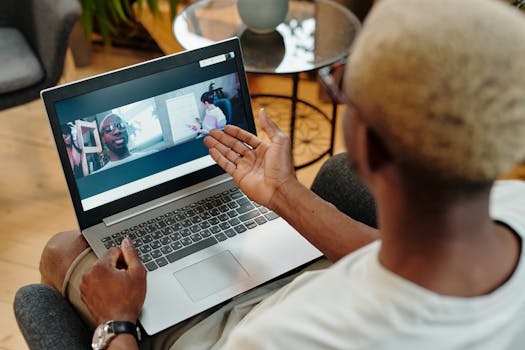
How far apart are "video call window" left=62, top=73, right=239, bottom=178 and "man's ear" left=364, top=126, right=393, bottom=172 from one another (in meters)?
0.66

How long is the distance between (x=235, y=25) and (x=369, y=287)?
1399 millimetres

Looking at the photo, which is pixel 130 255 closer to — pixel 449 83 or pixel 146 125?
pixel 146 125

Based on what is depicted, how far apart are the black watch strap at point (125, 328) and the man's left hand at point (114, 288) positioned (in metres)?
0.01


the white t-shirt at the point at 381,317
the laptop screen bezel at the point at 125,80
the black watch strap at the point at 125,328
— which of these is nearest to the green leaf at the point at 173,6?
the laptop screen bezel at the point at 125,80

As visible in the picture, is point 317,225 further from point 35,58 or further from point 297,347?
point 35,58

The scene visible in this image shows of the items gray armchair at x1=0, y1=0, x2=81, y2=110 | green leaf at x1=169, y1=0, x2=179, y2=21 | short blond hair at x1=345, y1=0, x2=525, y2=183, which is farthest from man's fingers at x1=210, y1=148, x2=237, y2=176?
green leaf at x1=169, y1=0, x2=179, y2=21

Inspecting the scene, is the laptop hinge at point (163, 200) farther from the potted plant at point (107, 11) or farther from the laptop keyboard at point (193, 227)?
the potted plant at point (107, 11)

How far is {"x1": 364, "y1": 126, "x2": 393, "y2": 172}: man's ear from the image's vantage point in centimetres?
65

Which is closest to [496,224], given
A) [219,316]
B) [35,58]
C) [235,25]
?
[219,316]

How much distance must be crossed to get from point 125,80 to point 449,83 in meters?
0.75

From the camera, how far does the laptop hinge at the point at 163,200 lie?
1.25m

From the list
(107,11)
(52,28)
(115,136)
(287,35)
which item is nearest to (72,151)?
(115,136)

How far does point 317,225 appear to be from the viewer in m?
1.14

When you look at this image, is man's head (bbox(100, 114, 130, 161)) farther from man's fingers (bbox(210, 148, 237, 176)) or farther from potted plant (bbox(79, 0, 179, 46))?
potted plant (bbox(79, 0, 179, 46))
